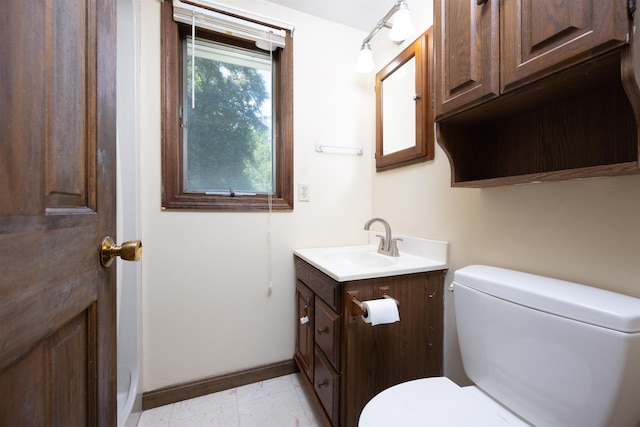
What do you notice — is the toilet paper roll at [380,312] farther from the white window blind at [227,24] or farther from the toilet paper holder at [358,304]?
the white window blind at [227,24]

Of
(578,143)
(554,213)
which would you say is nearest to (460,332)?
(554,213)

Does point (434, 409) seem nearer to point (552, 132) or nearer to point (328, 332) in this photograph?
point (328, 332)

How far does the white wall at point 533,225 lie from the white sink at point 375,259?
0.17ft

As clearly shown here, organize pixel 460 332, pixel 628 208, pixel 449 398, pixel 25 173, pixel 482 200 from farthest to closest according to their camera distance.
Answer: pixel 482 200 < pixel 460 332 < pixel 449 398 < pixel 628 208 < pixel 25 173

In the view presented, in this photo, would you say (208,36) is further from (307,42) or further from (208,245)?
(208,245)

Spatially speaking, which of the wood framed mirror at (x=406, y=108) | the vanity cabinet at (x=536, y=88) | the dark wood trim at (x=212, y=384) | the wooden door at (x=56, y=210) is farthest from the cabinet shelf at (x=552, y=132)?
the dark wood trim at (x=212, y=384)

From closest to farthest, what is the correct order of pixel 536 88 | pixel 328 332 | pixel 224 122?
pixel 536 88 < pixel 328 332 < pixel 224 122

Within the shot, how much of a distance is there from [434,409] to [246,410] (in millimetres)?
996

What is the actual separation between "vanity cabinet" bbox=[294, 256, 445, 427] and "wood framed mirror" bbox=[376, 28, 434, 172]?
2.17ft

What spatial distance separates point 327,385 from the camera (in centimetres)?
108

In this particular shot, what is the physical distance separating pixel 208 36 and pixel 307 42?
0.57 meters

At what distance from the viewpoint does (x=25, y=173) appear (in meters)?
0.34

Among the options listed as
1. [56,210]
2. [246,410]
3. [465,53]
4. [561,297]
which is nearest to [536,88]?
[465,53]

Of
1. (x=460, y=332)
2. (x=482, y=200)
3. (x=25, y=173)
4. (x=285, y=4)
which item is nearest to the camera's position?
(x=25, y=173)
